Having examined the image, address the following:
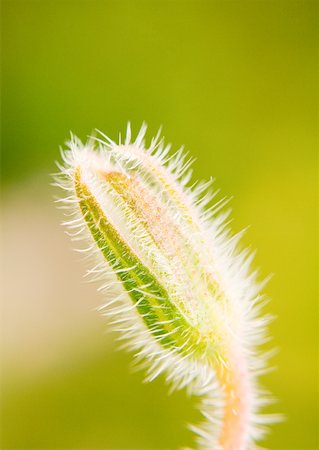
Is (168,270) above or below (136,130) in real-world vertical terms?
below

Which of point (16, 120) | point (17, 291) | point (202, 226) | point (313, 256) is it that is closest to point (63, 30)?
point (16, 120)

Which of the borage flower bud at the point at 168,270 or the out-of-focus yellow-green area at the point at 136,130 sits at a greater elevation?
the out-of-focus yellow-green area at the point at 136,130

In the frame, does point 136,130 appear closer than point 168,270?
No

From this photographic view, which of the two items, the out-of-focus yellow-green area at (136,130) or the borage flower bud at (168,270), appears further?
the out-of-focus yellow-green area at (136,130)

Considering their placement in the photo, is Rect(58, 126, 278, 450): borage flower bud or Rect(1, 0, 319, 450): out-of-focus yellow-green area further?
Rect(1, 0, 319, 450): out-of-focus yellow-green area
